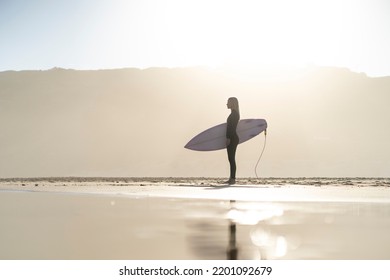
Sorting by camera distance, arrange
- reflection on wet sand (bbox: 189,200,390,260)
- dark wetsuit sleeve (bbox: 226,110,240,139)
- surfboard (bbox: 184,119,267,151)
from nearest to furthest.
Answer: reflection on wet sand (bbox: 189,200,390,260), dark wetsuit sleeve (bbox: 226,110,240,139), surfboard (bbox: 184,119,267,151)

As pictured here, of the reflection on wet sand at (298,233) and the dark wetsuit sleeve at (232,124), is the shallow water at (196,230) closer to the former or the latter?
the reflection on wet sand at (298,233)

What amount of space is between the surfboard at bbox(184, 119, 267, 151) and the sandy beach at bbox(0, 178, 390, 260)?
8.06m

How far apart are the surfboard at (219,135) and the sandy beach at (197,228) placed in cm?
806

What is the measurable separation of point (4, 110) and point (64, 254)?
6777 cm

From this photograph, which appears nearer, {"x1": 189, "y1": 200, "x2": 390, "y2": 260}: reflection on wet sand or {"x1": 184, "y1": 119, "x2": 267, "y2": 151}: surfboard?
{"x1": 189, "y1": 200, "x2": 390, "y2": 260}: reflection on wet sand

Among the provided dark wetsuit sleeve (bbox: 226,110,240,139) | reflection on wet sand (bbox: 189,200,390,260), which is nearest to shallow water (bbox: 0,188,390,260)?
reflection on wet sand (bbox: 189,200,390,260)

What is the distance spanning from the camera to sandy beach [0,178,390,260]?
19.9ft

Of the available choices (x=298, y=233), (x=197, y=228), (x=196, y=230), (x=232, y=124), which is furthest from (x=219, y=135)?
(x=298, y=233)

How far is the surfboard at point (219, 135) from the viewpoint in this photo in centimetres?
2055

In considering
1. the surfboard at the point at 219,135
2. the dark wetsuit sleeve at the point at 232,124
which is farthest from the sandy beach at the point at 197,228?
the surfboard at the point at 219,135

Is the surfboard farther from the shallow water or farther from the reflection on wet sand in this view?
the reflection on wet sand

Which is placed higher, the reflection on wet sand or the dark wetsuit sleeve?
the dark wetsuit sleeve

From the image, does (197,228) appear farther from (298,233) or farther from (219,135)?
(219,135)

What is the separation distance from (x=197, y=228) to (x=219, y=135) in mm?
13161
